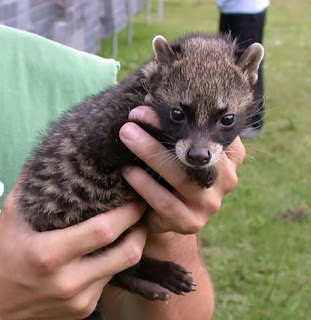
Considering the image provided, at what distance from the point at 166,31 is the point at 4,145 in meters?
11.0

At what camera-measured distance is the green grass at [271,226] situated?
4309 mm

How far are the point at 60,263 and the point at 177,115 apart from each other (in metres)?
0.55

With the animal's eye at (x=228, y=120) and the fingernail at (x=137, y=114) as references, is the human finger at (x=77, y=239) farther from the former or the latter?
the animal's eye at (x=228, y=120)

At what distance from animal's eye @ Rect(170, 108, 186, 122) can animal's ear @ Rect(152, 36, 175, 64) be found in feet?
0.72

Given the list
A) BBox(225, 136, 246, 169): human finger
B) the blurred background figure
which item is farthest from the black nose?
the blurred background figure

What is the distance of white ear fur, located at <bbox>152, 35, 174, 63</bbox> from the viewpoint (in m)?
2.27

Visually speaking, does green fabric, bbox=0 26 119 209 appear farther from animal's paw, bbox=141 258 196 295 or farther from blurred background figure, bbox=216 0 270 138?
blurred background figure, bbox=216 0 270 138

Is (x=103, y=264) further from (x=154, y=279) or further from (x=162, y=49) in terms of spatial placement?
(x=162, y=49)

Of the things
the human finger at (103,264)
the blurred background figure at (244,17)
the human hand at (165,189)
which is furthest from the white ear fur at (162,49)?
the blurred background figure at (244,17)

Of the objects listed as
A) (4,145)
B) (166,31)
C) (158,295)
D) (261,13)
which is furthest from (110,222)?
(166,31)

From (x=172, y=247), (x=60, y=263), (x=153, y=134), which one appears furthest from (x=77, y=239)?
(x=172, y=247)

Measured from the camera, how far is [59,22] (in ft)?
25.9

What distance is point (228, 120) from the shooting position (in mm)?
2186

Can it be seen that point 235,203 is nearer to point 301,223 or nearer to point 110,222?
point 301,223
